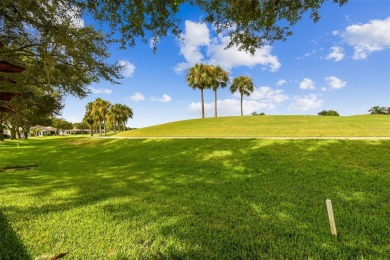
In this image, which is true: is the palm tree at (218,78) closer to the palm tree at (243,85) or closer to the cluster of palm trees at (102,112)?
the palm tree at (243,85)

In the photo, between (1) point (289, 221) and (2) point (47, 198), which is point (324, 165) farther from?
(2) point (47, 198)

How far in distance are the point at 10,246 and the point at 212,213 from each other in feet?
12.4

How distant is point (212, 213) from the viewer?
5652mm

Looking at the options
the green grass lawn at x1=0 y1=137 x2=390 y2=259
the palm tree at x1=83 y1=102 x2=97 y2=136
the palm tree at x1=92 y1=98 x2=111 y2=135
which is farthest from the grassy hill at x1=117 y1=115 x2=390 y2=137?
the palm tree at x1=83 y1=102 x2=97 y2=136

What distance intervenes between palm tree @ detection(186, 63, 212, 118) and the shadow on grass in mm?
48356

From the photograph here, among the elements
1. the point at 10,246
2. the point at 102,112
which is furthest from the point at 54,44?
the point at 102,112

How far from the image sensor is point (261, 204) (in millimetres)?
6312

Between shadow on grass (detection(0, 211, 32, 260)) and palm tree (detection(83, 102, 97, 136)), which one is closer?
shadow on grass (detection(0, 211, 32, 260))

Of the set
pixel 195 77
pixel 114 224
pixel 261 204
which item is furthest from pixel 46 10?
pixel 195 77

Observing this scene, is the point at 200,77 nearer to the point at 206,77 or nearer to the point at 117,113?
the point at 206,77

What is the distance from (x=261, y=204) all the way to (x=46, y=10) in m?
11.1

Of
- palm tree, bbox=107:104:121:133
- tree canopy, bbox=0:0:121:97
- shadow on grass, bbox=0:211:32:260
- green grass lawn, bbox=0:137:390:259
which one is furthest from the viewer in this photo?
palm tree, bbox=107:104:121:133

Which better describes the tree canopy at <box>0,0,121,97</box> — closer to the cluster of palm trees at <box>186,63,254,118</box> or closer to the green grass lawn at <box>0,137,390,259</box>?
the green grass lawn at <box>0,137,390,259</box>

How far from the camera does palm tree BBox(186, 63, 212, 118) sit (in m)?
51.1
